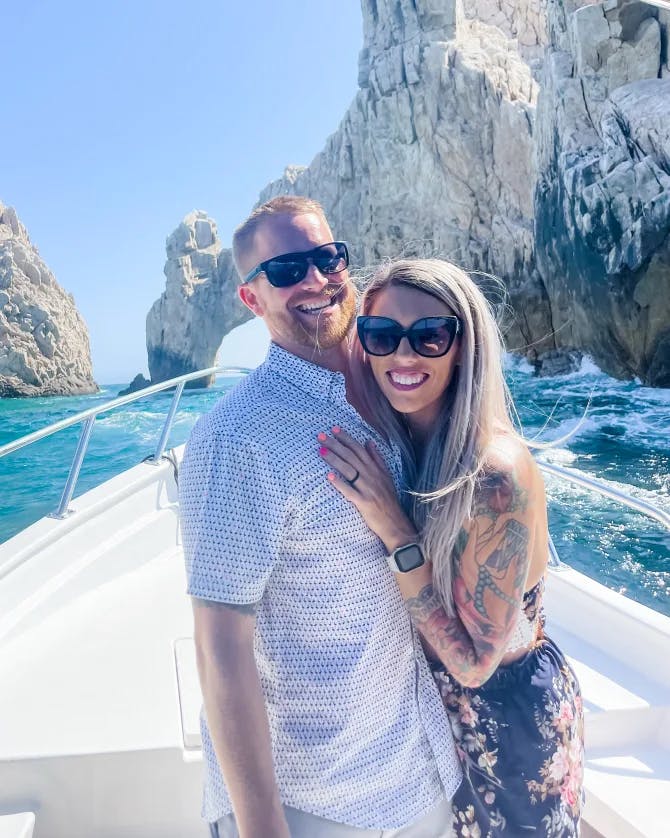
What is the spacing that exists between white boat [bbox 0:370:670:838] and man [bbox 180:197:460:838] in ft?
2.09

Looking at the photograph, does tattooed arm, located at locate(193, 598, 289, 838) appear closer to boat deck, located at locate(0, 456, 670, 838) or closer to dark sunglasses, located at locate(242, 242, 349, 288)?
dark sunglasses, located at locate(242, 242, 349, 288)

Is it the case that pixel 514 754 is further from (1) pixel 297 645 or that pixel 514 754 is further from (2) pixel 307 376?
(2) pixel 307 376

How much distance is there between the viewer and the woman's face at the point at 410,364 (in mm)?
988

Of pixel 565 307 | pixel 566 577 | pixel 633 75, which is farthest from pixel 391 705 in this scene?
pixel 565 307

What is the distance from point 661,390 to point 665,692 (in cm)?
1541

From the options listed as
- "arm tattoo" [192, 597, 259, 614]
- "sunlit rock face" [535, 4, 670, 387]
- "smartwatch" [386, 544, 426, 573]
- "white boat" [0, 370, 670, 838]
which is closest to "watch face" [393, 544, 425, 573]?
"smartwatch" [386, 544, 426, 573]

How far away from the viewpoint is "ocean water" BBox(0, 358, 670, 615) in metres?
6.21

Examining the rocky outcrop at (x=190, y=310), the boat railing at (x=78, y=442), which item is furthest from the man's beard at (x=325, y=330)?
the rocky outcrop at (x=190, y=310)

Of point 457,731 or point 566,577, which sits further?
point 566,577

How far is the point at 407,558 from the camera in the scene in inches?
34.2

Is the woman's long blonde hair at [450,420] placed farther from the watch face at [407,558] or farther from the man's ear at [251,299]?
the man's ear at [251,299]

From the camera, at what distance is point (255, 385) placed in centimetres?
94

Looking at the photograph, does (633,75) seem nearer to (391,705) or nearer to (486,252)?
(486,252)

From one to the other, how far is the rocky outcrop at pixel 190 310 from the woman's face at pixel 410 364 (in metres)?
41.6
